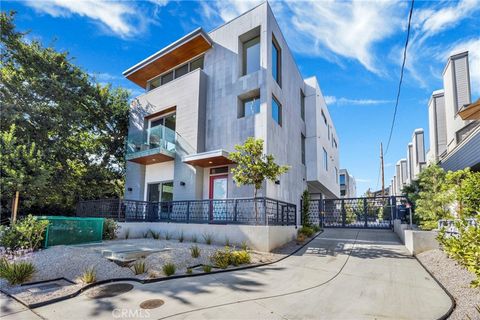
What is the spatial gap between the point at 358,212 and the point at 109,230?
13.3 m

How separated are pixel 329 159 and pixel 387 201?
8614 millimetres

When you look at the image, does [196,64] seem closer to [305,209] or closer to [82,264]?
[305,209]

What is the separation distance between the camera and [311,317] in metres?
3.87

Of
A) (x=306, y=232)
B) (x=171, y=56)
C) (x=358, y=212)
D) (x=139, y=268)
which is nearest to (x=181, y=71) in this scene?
(x=171, y=56)

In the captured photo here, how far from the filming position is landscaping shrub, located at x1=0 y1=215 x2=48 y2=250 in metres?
7.55

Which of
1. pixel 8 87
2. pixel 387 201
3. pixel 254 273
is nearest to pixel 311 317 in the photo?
pixel 254 273

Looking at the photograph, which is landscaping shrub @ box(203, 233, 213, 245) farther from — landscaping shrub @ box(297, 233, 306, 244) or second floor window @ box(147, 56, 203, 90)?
second floor window @ box(147, 56, 203, 90)

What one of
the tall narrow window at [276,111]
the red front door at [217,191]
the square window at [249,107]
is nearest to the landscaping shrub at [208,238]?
the red front door at [217,191]

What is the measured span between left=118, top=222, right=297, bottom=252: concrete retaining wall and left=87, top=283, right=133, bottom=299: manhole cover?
14.3 ft

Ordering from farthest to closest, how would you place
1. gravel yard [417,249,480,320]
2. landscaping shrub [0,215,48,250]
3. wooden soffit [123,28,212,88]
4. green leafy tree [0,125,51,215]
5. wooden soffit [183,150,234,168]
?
wooden soffit [123,28,212,88], wooden soffit [183,150,234,168], green leafy tree [0,125,51,215], landscaping shrub [0,215,48,250], gravel yard [417,249,480,320]

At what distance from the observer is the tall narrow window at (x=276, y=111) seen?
13.1m

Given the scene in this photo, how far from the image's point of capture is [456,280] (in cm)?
511

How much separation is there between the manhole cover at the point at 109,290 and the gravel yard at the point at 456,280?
553 cm

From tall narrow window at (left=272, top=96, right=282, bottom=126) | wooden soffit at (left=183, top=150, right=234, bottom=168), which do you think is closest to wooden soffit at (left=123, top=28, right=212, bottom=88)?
tall narrow window at (left=272, top=96, right=282, bottom=126)
